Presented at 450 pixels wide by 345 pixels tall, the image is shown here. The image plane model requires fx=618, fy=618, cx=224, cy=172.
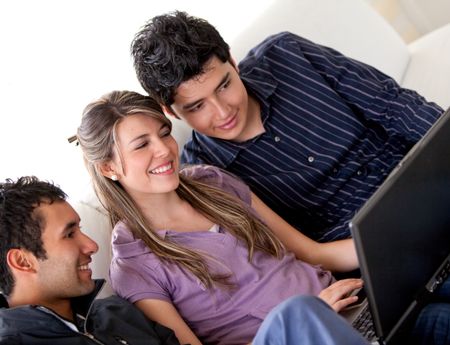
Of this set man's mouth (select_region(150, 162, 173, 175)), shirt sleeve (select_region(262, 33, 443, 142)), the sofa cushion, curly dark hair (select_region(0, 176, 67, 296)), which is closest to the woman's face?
man's mouth (select_region(150, 162, 173, 175))

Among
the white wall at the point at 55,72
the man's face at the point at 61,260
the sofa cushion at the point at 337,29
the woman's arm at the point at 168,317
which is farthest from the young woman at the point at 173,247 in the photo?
the sofa cushion at the point at 337,29

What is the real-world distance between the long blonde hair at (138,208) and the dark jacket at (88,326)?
0.15 m

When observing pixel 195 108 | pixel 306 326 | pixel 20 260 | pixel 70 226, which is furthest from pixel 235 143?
pixel 306 326

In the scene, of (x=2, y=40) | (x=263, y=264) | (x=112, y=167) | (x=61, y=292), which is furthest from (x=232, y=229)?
(x=2, y=40)

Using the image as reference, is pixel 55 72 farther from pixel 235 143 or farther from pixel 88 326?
pixel 88 326

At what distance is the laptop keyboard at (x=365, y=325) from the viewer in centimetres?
110

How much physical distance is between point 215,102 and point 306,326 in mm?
715

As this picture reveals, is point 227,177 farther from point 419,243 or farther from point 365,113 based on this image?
point 419,243

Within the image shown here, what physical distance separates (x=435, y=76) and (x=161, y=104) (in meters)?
1.02

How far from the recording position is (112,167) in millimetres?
1324

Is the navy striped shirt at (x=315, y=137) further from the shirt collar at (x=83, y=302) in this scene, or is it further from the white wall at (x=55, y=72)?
the shirt collar at (x=83, y=302)

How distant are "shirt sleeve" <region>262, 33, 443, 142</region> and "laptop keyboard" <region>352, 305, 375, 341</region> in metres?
0.60

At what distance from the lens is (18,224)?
110cm

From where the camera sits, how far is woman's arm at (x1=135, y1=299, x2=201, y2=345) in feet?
3.95
